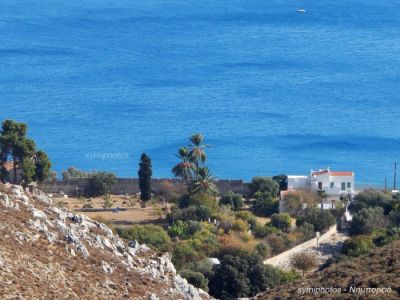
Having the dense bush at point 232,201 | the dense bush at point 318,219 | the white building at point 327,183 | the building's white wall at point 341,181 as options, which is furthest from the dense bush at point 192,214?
the building's white wall at point 341,181

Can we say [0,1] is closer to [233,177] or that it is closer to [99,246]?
[233,177]

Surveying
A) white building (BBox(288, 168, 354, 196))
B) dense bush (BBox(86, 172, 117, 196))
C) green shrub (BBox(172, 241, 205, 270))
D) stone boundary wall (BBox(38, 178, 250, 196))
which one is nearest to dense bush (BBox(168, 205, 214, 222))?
stone boundary wall (BBox(38, 178, 250, 196))

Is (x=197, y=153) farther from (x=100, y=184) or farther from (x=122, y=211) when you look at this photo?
(x=122, y=211)

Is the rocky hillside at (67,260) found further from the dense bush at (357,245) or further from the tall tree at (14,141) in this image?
the tall tree at (14,141)

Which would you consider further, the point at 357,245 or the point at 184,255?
the point at 357,245

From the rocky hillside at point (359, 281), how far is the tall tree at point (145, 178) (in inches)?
1296

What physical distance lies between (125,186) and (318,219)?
13473 millimetres

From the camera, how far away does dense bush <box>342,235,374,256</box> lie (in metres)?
55.9

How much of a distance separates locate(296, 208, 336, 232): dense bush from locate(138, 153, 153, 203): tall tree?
28.2ft

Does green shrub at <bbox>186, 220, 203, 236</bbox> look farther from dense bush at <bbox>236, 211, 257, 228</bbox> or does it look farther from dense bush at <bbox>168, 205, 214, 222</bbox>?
dense bush at <bbox>236, 211, 257, 228</bbox>

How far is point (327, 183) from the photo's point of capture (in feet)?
251

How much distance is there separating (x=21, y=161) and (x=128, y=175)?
30.5 m

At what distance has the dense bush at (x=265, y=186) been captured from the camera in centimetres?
7369

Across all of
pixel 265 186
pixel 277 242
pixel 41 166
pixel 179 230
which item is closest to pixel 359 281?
pixel 277 242
